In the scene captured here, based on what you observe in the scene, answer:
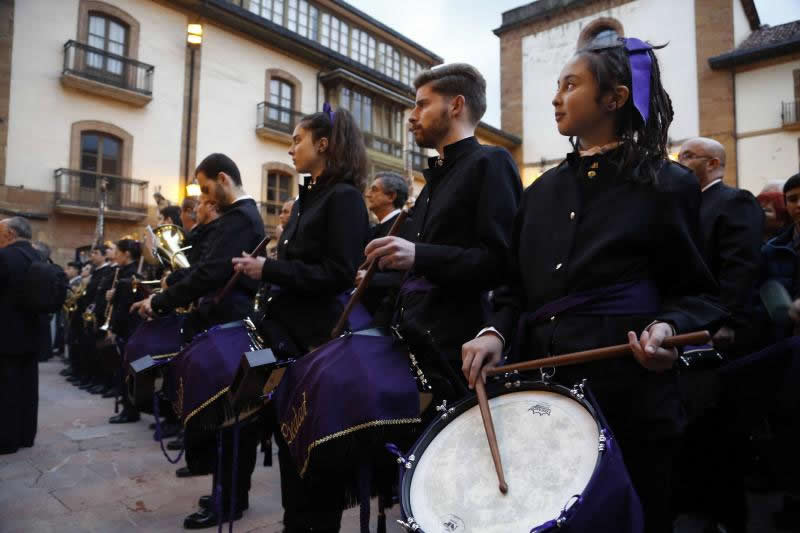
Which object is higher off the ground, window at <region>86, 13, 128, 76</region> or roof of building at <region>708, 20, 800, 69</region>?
roof of building at <region>708, 20, 800, 69</region>

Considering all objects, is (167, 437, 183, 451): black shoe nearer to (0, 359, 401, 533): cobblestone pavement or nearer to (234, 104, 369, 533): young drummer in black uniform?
(0, 359, 401, 533): cobblestone pavement

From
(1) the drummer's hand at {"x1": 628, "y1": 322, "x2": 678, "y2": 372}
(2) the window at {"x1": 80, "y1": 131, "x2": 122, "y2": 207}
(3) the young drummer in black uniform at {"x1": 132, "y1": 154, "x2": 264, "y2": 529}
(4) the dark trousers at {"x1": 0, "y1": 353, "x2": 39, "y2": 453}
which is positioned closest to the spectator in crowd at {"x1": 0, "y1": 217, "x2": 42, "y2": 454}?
(4) the dark trousers at {"x1": 0, "y1": 353, "x2": 39, "y2": 453}

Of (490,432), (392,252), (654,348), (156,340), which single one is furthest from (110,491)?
(654,348)

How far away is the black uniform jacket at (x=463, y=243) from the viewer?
2059 mm

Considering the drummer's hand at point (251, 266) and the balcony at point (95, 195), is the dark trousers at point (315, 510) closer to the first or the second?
the drummer's hand at point (251, 266)

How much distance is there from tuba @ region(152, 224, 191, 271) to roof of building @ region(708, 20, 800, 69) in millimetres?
20237

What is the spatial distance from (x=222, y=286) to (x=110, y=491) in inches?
70.6

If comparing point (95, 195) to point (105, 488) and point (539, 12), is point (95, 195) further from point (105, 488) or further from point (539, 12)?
point (539, 12)

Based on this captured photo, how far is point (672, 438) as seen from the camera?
1534 mm

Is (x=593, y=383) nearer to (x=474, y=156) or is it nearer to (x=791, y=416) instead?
(x=474, y=156)

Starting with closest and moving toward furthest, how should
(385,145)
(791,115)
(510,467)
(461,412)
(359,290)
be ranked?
(510,467) → (461,412) → (359,290) → (791,115) → (385,145)

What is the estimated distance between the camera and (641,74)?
168 centimetres

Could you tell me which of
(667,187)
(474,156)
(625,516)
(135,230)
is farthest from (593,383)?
(135,230)

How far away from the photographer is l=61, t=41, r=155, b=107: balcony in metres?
15.5
